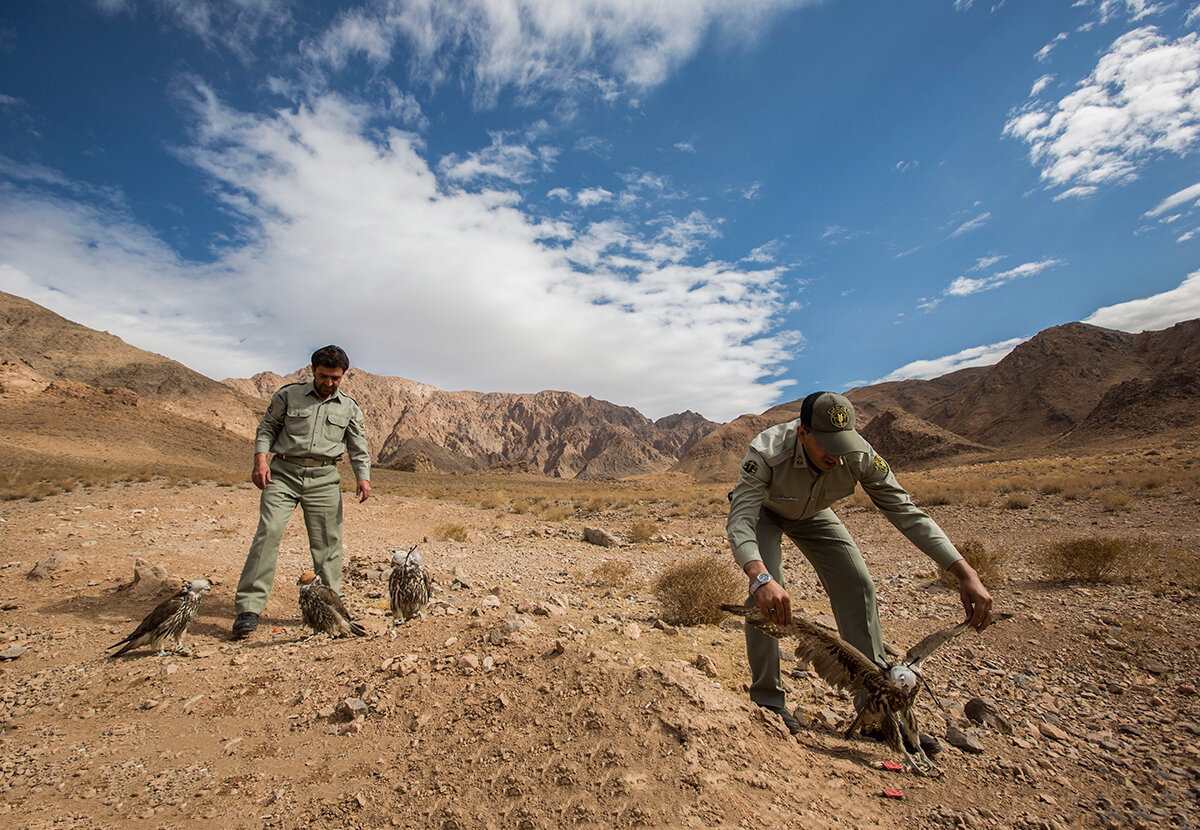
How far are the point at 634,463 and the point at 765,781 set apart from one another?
15750cm

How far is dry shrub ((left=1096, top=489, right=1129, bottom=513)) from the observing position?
12.3m

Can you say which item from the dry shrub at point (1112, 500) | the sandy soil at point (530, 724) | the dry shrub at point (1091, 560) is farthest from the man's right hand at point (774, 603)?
the dry shrub at point (1112, 500)

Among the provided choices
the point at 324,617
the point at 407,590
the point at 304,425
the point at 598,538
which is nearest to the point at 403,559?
the point at 407,590

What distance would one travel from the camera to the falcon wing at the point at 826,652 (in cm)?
253

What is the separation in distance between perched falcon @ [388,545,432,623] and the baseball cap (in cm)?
336

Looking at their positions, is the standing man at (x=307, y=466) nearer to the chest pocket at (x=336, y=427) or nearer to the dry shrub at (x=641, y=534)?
the chest pocket at (x=336, y=427)

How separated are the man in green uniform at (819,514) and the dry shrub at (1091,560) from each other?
552 centimetres

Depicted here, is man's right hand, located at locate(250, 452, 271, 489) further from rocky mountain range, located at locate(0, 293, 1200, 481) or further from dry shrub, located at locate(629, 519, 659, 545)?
rocky mountain range, located at locate(0, 293, 1200, 481)

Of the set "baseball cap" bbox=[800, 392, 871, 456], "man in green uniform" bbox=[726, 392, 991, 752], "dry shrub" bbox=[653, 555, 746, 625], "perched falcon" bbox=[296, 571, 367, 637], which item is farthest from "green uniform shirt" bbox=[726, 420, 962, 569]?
"perched falcon" bbox=[296, 571, 367, 637]

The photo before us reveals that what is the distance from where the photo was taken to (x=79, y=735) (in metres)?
2.65

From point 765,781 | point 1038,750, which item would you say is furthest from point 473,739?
point 1038,750

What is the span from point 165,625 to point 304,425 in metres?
1.70

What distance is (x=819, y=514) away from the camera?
10.6 ft

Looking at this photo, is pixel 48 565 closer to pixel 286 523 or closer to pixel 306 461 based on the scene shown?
pixel 286 523
